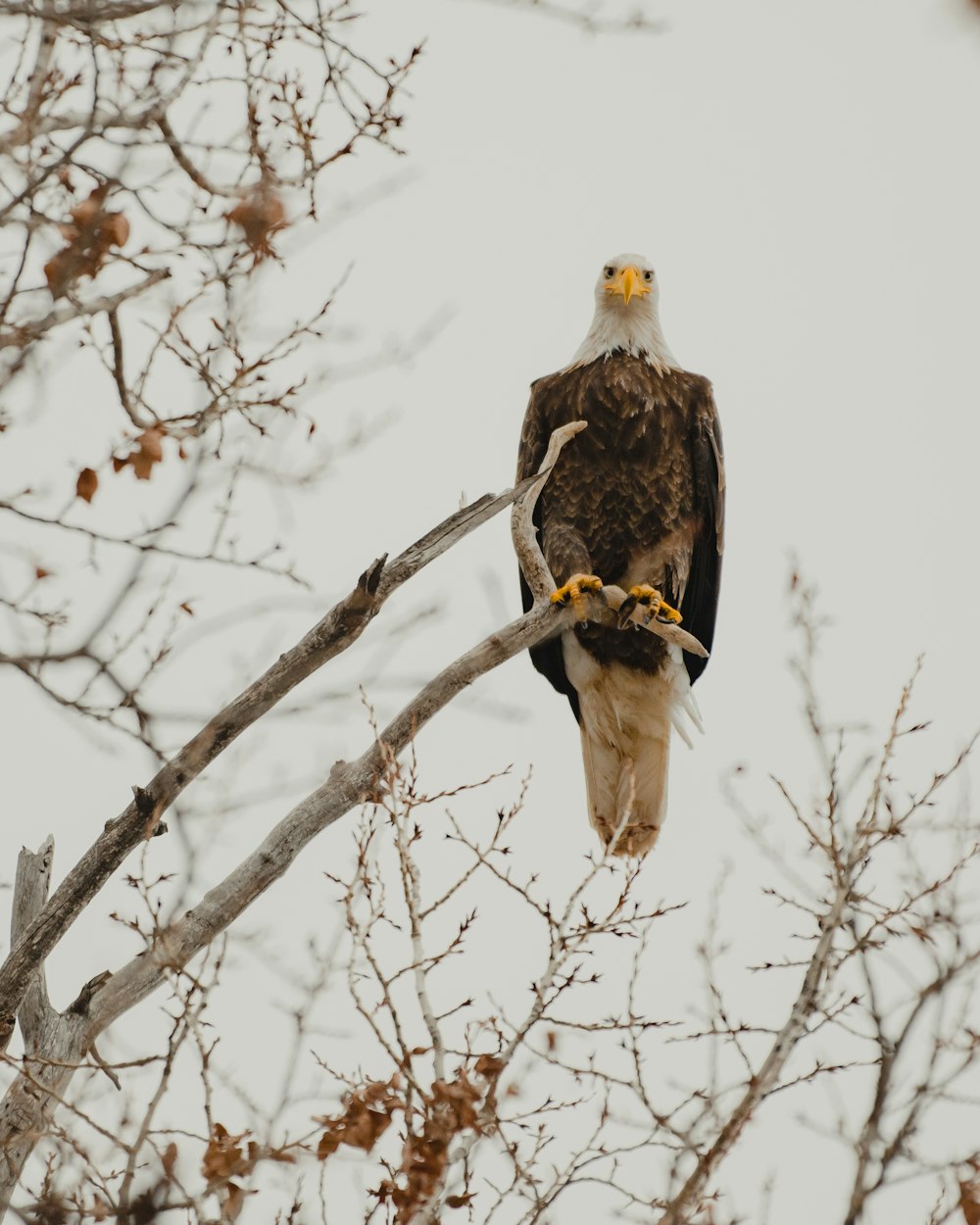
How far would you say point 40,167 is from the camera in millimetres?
3238

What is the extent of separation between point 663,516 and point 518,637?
1724 millimetres

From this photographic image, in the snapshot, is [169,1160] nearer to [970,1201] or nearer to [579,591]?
[970,1201]

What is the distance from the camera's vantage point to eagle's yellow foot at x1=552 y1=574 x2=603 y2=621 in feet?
16.7

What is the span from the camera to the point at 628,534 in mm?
5754

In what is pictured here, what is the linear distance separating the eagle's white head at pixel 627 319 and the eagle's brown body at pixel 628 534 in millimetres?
64

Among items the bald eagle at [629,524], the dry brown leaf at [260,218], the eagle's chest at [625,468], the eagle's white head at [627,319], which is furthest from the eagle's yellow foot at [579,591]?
the dry brown leaf at [260,218]

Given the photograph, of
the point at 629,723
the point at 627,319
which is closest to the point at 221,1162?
the point at 629,723

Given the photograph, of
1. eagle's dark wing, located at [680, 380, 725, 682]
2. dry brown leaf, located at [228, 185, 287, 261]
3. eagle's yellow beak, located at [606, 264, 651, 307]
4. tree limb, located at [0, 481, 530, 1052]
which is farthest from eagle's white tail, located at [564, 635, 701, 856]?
dry brown leaf, located at [228, 185, 287, 261]

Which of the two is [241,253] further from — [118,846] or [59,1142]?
[59,1142]

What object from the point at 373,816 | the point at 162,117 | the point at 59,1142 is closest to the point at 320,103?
the point at 162,117

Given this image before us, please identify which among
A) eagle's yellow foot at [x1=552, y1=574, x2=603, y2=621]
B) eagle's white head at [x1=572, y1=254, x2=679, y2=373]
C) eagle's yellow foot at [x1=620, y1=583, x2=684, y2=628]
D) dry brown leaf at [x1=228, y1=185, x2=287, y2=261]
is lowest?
dry brown leaf at [x1=228, y1=185, x2=287, y2=261]

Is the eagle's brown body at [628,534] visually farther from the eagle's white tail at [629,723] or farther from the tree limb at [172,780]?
the tree limb at [172,780]

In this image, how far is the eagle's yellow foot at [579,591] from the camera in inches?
201

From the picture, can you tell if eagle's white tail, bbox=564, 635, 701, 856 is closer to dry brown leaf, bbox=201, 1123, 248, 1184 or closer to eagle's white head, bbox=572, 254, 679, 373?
eagle's white head, bbox=572, 254, 679, 373
